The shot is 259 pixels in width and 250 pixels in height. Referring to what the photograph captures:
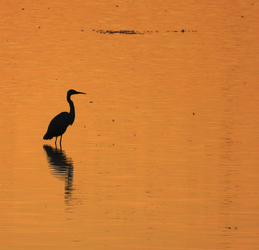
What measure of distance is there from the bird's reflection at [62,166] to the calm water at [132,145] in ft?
0.14

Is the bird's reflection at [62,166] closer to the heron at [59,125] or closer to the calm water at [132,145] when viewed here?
the calm water at [132,145]

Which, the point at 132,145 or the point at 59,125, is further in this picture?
the point at 59,125

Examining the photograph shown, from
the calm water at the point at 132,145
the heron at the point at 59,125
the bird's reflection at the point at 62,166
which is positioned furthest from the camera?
the heron at the point at 59,125

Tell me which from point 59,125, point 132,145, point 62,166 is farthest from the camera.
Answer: point 59,125

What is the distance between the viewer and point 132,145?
67.5 feet

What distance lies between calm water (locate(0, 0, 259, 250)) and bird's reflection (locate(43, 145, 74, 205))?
1.7 inches

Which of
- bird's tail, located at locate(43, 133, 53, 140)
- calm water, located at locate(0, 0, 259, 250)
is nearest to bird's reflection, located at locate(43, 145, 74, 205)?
calm water, located at locate(0, 0, 259, 250)

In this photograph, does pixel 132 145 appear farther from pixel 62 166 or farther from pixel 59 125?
pixel 62 166

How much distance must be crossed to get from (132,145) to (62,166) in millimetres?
2744

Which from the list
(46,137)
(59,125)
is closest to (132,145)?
(59,125)

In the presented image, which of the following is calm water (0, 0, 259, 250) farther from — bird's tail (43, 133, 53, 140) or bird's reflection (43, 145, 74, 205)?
bird's tail (43, 133, 53, 140)

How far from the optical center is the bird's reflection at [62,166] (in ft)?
52.7

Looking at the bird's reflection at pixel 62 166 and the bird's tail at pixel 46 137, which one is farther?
the bird's tail at pixel 46 137

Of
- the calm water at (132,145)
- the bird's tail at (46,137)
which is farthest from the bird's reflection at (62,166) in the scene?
the bird's tail at (46,137)
